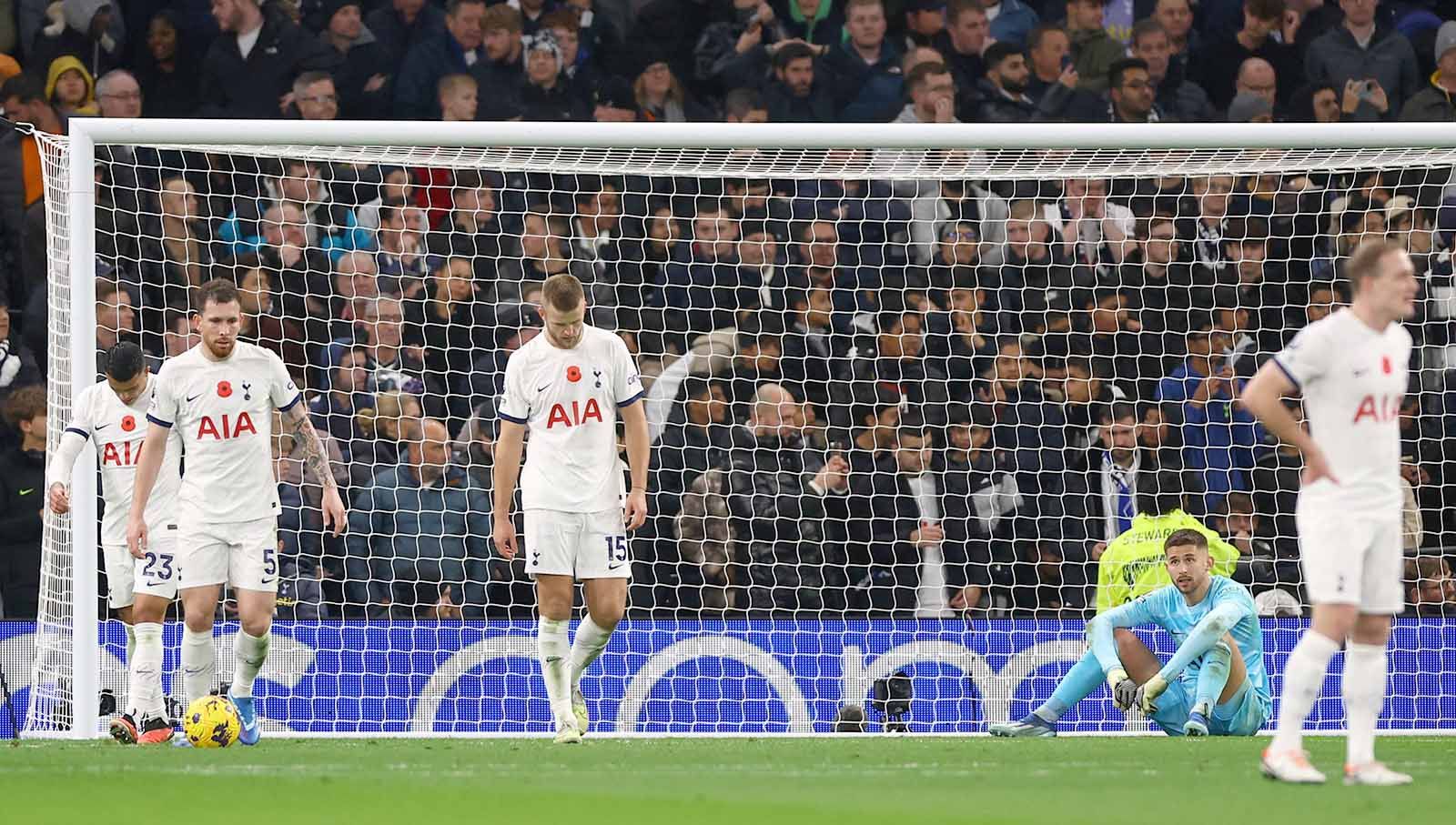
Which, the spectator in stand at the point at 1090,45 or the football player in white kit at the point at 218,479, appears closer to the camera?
the football player in white kit at the point at 218,479

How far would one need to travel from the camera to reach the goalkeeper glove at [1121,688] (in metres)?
9.29

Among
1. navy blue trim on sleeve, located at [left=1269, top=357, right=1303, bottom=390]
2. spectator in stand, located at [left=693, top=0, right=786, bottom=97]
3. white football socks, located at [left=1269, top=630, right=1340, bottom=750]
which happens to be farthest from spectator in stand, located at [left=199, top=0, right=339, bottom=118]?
white football socks, located at [left=1269, top=630, right=1340, bottom=750]

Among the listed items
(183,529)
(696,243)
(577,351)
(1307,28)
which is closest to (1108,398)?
(696,243)

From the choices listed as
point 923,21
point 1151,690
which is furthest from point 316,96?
point 1151,690

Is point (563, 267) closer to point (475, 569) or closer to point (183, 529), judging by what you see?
point (475, 569)

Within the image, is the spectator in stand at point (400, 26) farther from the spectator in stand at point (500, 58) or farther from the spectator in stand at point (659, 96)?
the spectator in stand at point (659, 96)

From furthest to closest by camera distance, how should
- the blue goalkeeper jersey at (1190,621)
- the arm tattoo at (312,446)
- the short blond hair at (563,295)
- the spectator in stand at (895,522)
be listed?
the spectator in stand at (895,522) < the blue goalkeeper jersey at (1190,621) < the arm tattoo at (312,446) < the short blond hair at (563,295)

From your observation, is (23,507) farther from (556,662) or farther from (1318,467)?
(1318,467)

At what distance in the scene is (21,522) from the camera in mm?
10758

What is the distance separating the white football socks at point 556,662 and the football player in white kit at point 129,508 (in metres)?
1.72

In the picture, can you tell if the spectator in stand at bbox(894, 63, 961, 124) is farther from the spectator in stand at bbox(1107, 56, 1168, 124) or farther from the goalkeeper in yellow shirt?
the goalkeeper in yellow shirt

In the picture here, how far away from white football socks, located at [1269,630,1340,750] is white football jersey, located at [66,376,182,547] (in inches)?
207

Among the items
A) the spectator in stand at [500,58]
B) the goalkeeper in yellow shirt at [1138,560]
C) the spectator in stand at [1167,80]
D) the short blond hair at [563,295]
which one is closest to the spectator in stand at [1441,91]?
the spectator in stand at [1167,80]

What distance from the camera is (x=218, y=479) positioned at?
833 centimetres
